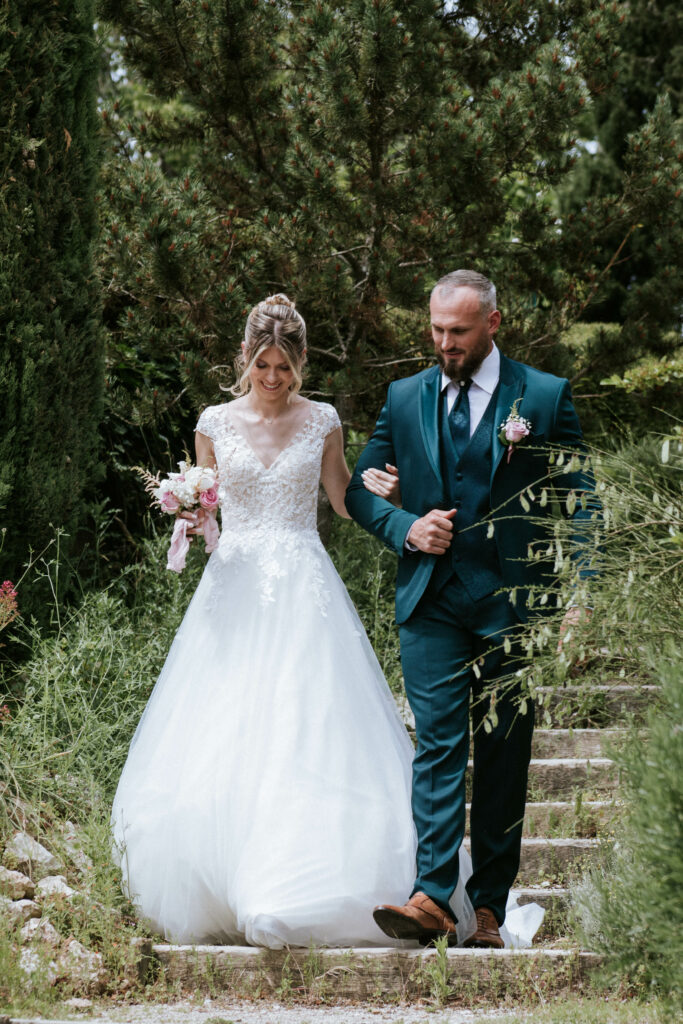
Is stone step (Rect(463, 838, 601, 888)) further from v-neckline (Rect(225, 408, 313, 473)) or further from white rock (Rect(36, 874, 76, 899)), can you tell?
v-neckline (Rect(225, 408, 313, 473))

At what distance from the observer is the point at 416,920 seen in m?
3.34

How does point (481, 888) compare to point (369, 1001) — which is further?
point (481, 888)

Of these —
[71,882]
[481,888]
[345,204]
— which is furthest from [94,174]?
[481,888]

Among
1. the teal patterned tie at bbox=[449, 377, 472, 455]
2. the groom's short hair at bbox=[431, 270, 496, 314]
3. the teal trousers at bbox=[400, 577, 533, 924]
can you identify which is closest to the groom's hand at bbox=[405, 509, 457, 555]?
the teal trousers at bbox=[400, 577, 533, 924]

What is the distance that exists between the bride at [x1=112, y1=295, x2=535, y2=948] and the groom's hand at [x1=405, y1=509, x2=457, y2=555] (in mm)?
304

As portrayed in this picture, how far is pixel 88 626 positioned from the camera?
5.20 meters

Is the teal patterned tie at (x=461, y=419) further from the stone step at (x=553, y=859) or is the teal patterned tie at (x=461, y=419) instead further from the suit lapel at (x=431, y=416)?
the stone step at (x=553, y=859)

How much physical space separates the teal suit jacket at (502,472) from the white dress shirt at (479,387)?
32mm

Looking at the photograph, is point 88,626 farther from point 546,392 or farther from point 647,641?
point 647,641

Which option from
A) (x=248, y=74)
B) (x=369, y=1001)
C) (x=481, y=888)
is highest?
(x=248, y=74)

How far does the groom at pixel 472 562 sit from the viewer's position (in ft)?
11.7

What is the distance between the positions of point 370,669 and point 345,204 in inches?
105

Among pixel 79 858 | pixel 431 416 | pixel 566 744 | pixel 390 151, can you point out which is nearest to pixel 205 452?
pixel 431 416

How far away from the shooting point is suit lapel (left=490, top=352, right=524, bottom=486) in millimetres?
3627
